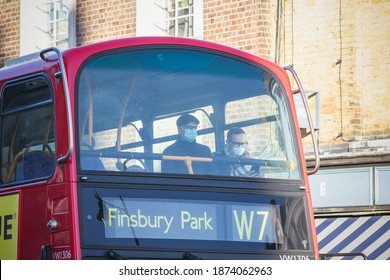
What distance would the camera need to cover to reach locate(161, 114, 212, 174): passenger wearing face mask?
1024 centimetres

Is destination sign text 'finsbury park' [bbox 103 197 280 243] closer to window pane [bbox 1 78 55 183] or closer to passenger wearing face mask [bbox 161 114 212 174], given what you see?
passenger wearing face mask [bbox 161 114 212 174]

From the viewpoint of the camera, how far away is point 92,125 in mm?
10023

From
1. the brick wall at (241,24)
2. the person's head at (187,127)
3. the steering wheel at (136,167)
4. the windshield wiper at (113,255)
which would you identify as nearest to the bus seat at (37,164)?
the steering wheel at (136,167)

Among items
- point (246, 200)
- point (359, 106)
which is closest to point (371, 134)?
point (359, 106)

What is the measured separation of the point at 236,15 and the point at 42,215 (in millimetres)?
10026

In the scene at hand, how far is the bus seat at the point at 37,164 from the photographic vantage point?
1009cm

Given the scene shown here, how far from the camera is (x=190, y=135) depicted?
10547 mm

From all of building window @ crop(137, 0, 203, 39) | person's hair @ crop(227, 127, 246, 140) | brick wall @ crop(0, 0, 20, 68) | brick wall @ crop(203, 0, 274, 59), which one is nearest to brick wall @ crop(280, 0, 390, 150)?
brick wall @ crop(203, 0, 274, 59)

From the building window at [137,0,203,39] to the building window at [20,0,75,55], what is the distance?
A: 1.91 meters

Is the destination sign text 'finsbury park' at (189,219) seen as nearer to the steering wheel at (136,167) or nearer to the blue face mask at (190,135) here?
the steering wheel at (136,167)

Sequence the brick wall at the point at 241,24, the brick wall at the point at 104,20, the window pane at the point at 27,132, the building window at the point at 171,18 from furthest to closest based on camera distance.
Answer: the brick wall at the point at 104,20, the building window at the point at 171,18, the brick wall at the point at 241,24, the window pane at the point at 27,132

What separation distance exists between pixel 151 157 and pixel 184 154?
332 millimetres

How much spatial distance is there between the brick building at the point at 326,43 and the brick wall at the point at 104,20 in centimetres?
8

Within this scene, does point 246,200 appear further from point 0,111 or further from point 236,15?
point 236,15
